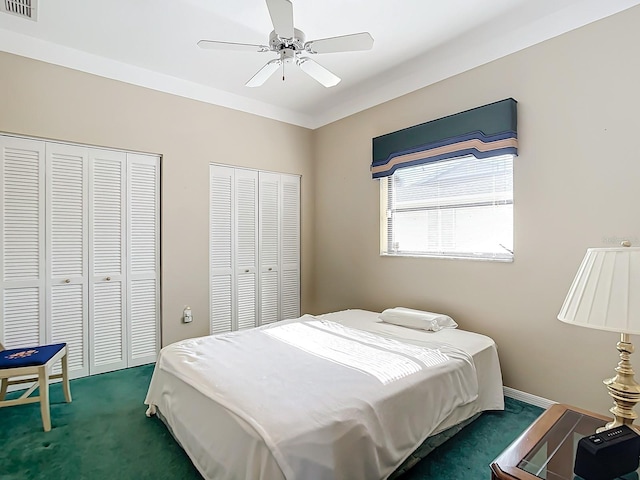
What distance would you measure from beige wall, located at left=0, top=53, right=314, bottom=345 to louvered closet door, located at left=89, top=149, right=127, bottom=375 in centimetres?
25

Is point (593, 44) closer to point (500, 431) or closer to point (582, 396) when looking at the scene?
point (582, 396)

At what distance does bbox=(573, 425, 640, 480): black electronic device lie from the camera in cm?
105

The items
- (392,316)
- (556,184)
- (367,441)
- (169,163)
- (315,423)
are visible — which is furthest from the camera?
(169,163)

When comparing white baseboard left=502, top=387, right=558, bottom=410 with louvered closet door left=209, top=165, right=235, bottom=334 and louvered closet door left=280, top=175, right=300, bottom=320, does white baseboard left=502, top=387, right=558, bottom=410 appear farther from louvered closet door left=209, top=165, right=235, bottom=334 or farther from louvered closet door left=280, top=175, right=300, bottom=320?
louvered closet door left=209, top=165, right=235, bottom=334

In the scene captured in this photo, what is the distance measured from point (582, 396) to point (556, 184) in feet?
4.87

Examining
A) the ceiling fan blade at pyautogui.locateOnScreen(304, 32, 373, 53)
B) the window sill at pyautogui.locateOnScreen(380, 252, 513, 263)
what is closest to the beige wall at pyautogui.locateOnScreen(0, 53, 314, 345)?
the window sill at pyautogui.locateOnScreen(380, 252, 513, 263)

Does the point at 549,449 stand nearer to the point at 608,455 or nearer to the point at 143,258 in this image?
the point at 608,455

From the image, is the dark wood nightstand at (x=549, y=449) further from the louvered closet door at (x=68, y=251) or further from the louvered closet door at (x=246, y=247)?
the louvered closet door at (x=68, y=251)

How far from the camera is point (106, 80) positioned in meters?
3.20

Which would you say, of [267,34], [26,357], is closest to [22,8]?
[267,34]

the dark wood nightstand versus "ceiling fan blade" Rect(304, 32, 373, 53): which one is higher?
"ceiling fan blade" Rect(304, 32, 373, 53)

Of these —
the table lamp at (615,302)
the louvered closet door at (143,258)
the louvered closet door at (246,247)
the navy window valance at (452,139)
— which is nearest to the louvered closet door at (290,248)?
the louvered closet door at (246,247)

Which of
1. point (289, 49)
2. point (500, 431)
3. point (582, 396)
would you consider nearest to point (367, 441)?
point (500, 431)

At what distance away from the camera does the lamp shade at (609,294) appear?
42.6 inches
